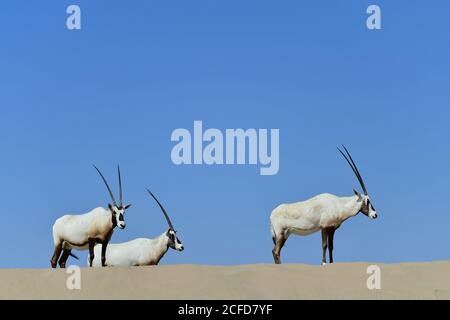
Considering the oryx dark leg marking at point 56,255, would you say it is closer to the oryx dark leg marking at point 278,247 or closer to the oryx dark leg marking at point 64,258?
the oryx dark leg marking at point 64,258

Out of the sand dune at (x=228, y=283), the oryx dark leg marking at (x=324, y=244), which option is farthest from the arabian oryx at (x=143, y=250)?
the oryx dark leg marking at (x=324, y=244)

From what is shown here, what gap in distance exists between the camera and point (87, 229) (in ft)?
55.3

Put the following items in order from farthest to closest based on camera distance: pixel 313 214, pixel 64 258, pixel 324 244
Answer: pixel 64 258
pixel 313 214
pixel 324 244

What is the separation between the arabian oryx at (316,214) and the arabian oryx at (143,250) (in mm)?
2223

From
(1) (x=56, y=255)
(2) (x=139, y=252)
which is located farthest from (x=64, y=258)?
(2) (x=139, y=252)

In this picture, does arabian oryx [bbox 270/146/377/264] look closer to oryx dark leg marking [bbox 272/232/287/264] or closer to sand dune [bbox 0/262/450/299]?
oryx dark leg marking [bbox 272/232/287/264]

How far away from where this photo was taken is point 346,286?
1405 cm

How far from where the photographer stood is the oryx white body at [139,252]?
58.7ft

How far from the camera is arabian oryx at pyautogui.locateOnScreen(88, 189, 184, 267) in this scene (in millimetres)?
17766

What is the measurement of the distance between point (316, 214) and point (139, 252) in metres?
4.02

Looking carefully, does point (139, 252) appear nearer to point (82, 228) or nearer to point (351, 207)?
point (82, 228)

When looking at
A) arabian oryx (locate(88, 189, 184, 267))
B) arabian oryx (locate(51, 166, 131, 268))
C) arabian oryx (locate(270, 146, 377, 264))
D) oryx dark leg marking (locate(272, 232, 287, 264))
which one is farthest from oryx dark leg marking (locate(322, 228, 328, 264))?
arabian oryx (locate(51, 166, 131, 268))
